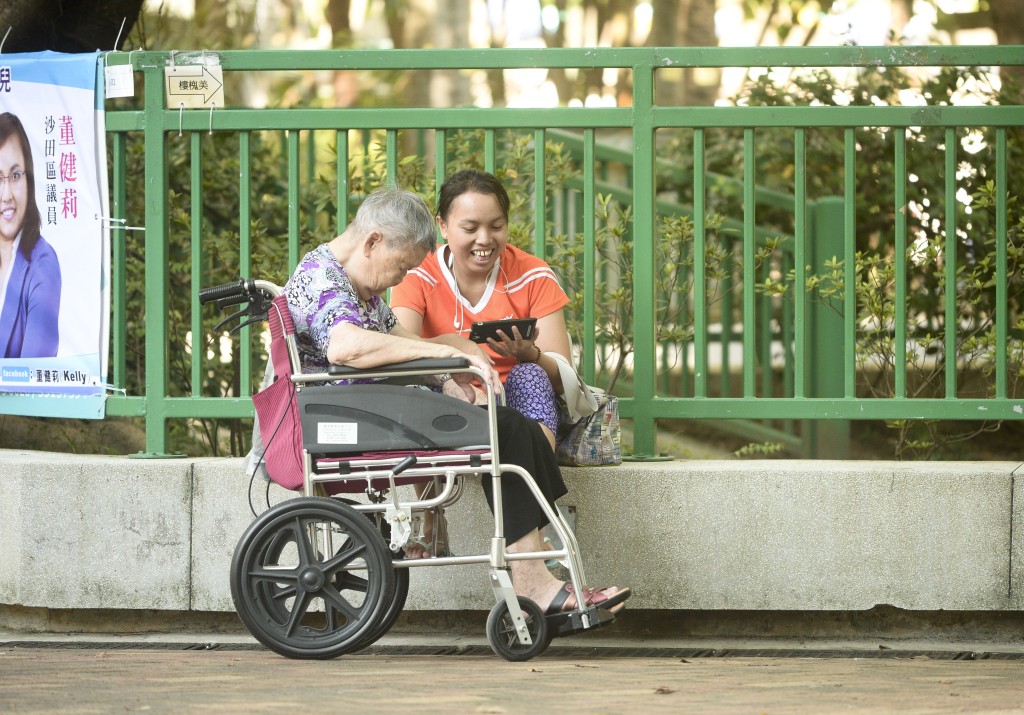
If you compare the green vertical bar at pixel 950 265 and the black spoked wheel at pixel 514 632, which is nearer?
the black spoked wheel at pixel 514 632

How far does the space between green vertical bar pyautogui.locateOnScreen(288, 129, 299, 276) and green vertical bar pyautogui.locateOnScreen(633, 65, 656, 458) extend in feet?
3.91

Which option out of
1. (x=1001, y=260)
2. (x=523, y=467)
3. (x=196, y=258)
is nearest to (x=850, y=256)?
(x=1001, y=260)

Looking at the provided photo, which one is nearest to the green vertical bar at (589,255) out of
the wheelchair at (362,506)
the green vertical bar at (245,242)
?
the wheelchair at (362,506)

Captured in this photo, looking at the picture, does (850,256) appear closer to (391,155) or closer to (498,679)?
(391,155)

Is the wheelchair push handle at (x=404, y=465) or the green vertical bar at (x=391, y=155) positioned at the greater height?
the green vertical bar at (x=391, y=155)

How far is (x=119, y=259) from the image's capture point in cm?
466

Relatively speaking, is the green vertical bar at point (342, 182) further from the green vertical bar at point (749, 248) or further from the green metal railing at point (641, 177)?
the green vertical bar at point (749, 248)

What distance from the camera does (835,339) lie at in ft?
21.2

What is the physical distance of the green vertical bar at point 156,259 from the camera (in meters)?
4.59

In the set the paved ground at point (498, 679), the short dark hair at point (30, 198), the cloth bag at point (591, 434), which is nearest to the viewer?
the paved ground at point (498, 679)

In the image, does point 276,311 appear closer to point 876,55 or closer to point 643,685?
point 643,685

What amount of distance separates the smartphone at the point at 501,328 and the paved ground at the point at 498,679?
1.01 meters

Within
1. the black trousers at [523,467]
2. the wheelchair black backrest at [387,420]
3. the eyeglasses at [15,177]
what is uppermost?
the eyeglasses at [15,177]

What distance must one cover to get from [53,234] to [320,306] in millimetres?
1344
